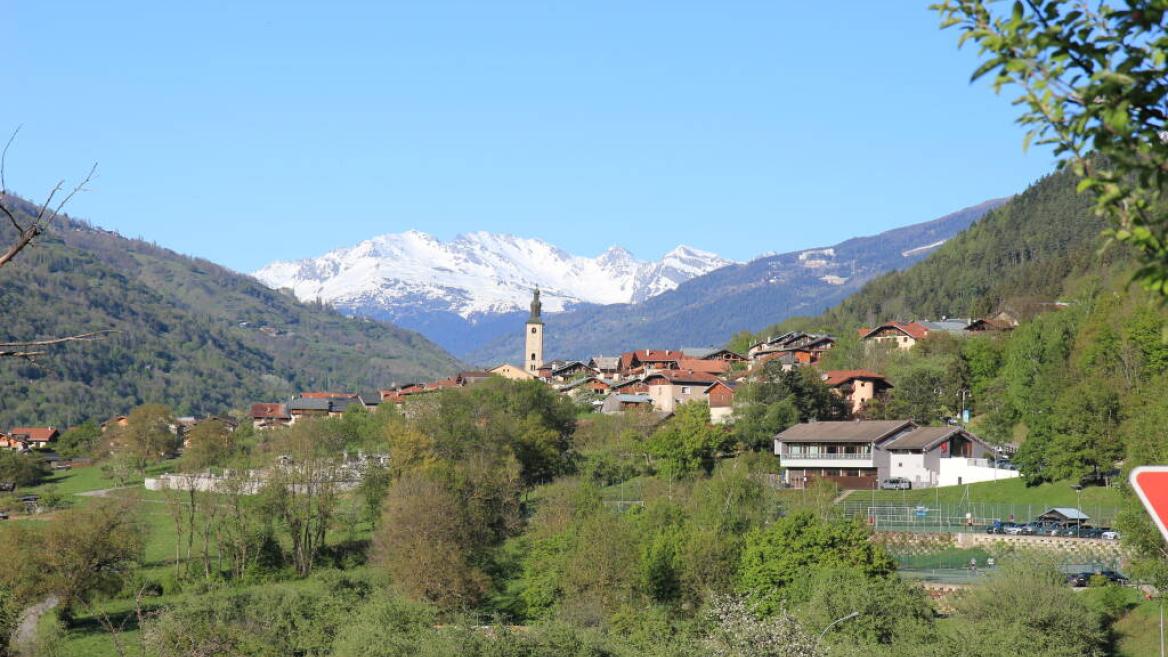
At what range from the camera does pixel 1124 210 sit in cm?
568

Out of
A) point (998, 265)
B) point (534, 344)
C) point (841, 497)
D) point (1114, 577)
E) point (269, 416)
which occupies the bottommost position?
point (1114, 577)

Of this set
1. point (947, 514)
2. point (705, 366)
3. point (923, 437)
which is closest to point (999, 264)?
point (705, 366)

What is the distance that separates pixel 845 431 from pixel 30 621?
4566 cm

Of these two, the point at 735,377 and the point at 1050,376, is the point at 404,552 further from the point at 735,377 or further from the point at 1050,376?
the point at 735,377

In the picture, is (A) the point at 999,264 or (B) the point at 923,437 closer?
(B) the point at 923,437

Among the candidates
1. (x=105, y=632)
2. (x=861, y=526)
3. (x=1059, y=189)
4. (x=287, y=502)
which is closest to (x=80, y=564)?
(x=105, y=632)

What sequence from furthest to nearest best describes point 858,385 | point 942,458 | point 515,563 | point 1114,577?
point 858,385
point 942,458
point 515,563
point 1114,577

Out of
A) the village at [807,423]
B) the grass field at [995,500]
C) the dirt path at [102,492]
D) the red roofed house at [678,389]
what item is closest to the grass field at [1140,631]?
the grass field at [995,500]

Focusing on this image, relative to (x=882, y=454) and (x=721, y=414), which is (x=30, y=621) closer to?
(x=882, y=454)

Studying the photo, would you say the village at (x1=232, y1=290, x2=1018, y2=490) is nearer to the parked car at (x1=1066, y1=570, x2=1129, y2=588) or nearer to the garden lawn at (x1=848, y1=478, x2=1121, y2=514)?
the garden lawn at (x1=848, y1=478, x2=1121, y2=514)

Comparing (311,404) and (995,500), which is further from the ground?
(311,404)

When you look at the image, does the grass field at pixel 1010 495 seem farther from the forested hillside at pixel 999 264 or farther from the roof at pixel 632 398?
the forested hillside at pixel 999 264

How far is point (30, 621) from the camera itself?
176 feet

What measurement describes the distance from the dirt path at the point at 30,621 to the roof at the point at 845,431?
41.6 metres
